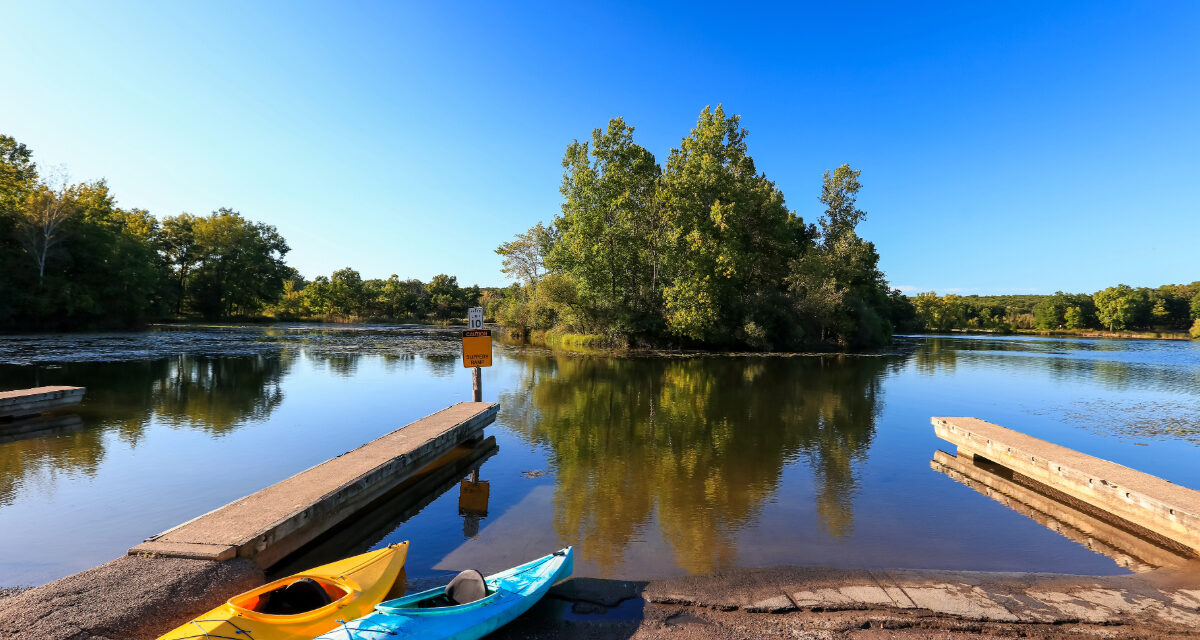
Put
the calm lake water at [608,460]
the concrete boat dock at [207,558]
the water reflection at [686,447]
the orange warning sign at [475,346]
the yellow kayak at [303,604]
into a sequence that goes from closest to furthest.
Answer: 1. the yellow kayak at [303,604]
2. the concrete boat dock at [207,558]
3. the calm lake water at [608,460]
4. the water reflection at [686,447]
5. the orange warning sign at [475,346]

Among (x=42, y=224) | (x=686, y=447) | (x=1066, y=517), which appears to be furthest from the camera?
(x=42, y=224)

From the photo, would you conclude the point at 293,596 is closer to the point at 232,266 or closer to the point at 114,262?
the point at 114,262

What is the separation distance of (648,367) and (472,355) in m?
15.7

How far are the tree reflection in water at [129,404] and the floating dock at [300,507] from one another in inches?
181

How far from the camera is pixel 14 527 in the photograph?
6.52 metres

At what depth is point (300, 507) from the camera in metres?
5.96

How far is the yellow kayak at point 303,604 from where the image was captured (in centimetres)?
360

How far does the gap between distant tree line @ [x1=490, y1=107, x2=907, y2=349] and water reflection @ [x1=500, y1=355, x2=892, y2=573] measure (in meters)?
13.6

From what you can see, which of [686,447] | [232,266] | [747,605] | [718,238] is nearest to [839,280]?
[718,238]

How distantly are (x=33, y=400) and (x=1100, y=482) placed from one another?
2233 cm

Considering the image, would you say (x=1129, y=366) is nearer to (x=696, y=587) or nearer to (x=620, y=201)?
(x=620, y=201)

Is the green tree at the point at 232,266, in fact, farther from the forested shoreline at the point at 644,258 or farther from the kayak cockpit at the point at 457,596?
the kayak cockpit at the point at 457,596

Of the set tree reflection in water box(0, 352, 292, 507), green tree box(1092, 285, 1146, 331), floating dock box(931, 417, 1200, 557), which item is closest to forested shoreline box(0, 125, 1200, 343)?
tree reflection in water box(0, 352, 292, 507)

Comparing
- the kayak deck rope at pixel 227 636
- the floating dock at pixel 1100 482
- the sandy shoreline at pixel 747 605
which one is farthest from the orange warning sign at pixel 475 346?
the floating dock at pixel 1100 482
